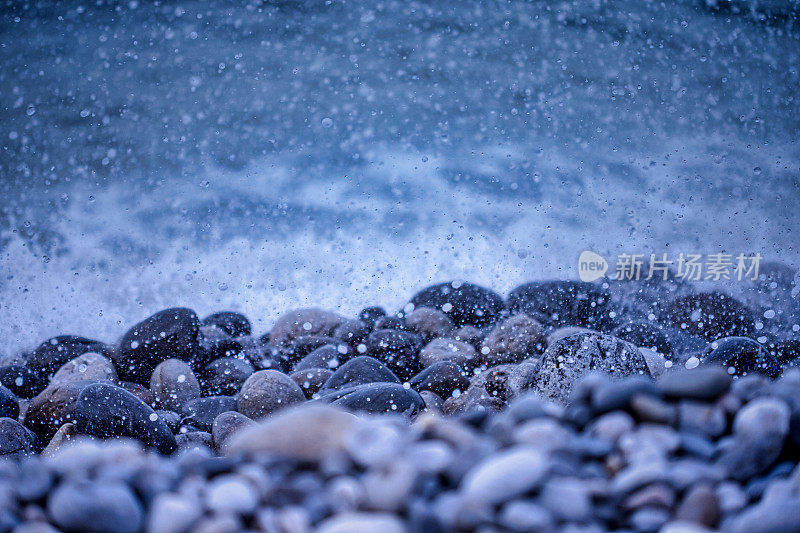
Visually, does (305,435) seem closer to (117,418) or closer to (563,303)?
(117,418)

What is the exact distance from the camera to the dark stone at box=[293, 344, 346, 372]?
3.84m

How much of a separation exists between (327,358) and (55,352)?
223 cm

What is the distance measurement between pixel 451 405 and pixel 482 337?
1.47 metres

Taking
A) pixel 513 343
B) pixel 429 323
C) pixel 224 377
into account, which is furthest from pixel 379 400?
pixel 429 323

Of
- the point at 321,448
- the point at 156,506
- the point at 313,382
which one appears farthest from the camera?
the point at 313,382

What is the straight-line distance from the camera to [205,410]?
3.13m

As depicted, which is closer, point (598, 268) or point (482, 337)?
point (482, 337)

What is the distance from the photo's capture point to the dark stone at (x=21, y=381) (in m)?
3.98

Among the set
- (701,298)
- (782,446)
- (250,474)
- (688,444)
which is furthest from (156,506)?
(701,298)

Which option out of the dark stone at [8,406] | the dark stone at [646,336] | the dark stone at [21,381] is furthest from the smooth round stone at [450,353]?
the dark stone at [21,381]

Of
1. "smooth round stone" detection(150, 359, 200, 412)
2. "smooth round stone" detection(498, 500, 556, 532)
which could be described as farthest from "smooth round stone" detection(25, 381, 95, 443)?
"smooth round stone" detection(498, 500, 556, 532)

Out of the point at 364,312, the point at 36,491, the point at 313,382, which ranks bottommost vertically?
the point at 364,312

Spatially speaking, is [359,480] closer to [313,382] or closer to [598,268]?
[313,382]

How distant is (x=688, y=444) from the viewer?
102cm
